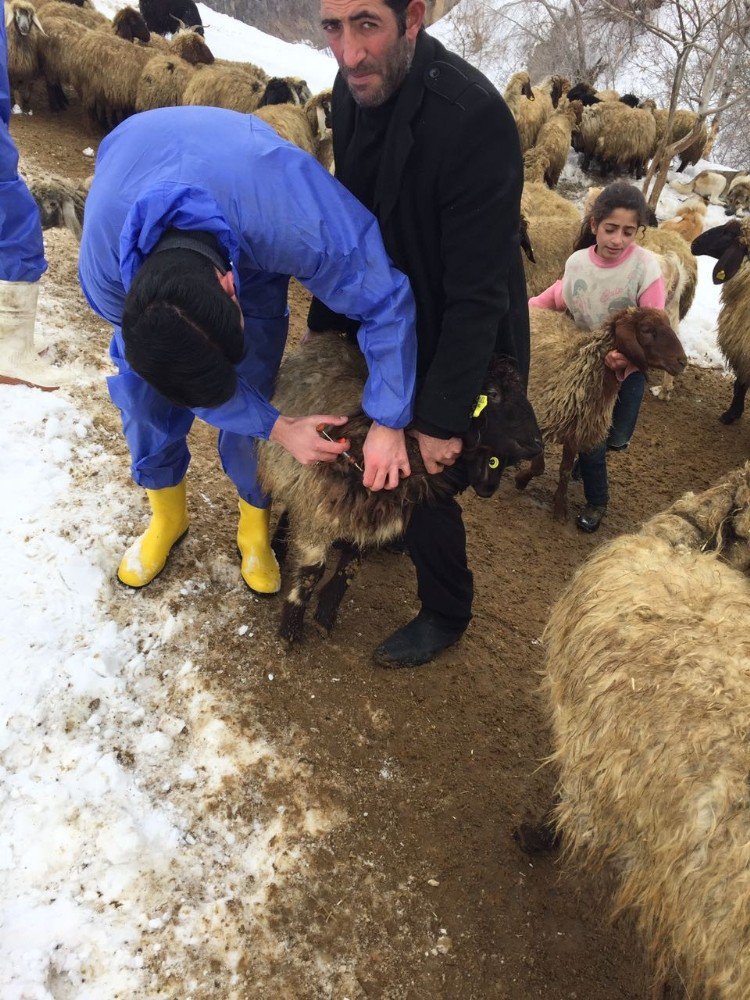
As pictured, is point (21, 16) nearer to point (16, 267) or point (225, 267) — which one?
point (16, 267)

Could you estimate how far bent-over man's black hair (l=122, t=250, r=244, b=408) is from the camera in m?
1.32

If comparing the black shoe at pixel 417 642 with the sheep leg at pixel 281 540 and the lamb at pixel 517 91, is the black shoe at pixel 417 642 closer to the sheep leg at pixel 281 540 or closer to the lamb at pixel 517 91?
the sheep leg at pixel 281 540

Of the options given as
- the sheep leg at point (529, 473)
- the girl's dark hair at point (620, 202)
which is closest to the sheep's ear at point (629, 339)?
the girl's dark hair at point (620, 202)

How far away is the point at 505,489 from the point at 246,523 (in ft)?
6.58

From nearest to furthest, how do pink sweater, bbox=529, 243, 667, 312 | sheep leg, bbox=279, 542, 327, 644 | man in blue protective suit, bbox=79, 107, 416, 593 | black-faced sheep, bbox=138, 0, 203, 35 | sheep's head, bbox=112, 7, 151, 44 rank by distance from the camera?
man in blue protective suit, bbox=79, 107, 416, 593 → sheep leg, bbox=279, 542, 327, 644 → pink sweater, bbox=529, 243, 667, 312 → sheep's head, bbox=112, 7, 151, 44 → black-faced sheep, bbox=138, 0, 203, 35

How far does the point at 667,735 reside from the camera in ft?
4.52

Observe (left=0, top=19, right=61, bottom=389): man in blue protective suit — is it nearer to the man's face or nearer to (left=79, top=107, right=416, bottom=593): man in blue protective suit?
(left=79, top=107, right=416, bottom=593): man in blue protective suit

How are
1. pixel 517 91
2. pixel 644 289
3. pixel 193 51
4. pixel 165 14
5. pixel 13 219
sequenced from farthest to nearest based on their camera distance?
1. pixel 165 14
2. pixel 517 91
3. pixel 193 51
4. pixel 644 289
5. pixel 13 219

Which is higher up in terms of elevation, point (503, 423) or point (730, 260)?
point (730, 260)

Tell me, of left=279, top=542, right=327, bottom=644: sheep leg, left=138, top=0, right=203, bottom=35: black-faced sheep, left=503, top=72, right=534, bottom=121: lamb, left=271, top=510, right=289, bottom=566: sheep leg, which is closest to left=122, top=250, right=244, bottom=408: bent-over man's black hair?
left=279, top=542, right=327, bottom=644: sheep leg

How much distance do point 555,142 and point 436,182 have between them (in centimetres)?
939

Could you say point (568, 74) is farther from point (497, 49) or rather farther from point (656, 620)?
point (656, 620)

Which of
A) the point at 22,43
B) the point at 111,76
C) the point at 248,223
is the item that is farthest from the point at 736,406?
the point at 22,43

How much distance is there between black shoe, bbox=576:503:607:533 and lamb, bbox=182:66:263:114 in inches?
288
